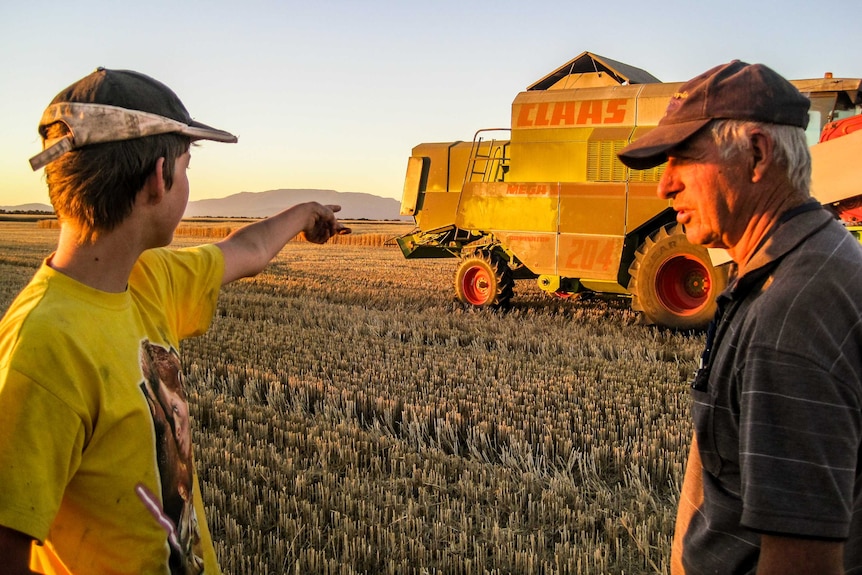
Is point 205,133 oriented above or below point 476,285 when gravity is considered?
above

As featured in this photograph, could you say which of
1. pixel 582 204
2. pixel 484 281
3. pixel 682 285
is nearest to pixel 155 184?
pixel 682 285

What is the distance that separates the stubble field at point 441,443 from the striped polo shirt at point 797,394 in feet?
5.94

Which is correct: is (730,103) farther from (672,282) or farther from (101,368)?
(672,282)

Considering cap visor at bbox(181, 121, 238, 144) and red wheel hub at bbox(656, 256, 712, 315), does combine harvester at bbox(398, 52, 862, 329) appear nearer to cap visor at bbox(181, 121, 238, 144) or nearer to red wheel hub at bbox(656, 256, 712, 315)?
red wheel hub at bbox(656, 256, 712, 315)

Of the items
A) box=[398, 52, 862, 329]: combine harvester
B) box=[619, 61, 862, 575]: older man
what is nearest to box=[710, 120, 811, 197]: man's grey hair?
box=[619, 61, 862, 575]: older man

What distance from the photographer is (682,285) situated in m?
8.57

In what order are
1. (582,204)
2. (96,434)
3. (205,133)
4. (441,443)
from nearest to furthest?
1. (96,434)
2. (205,133)
3. (441,443)
4. (582,204)

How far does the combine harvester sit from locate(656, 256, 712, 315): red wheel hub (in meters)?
0.01

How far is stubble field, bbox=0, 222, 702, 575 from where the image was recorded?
319 cm

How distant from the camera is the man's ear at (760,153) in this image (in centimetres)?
147

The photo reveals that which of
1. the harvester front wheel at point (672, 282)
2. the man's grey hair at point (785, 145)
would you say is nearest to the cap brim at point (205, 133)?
the man's grey hair at point (785, 145)

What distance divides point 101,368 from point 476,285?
9.46 metres

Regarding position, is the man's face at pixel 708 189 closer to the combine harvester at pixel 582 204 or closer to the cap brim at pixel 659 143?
the cap brim at pixel 659 143

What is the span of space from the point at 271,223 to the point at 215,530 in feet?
5.85
